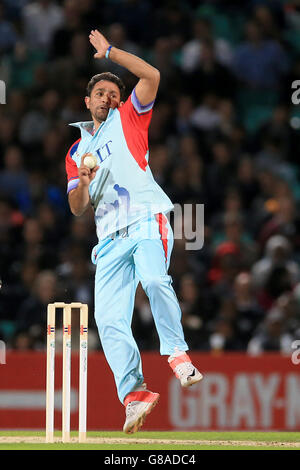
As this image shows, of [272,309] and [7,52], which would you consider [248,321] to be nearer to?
[272,309]

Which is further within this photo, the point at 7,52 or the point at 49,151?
the point at 7,52

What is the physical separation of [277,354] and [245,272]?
1142mm

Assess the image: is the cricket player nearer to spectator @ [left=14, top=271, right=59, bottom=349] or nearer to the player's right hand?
the player's right hand

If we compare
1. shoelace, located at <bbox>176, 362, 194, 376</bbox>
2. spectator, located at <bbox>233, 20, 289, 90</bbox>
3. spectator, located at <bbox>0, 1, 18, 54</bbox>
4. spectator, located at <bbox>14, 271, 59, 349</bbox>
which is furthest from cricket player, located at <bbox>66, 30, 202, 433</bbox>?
spectator, located at <bbox>0, 1, 18, 54</bbox>

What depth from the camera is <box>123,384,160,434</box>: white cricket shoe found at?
6.65 meters

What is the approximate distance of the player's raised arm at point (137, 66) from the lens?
6664 mm

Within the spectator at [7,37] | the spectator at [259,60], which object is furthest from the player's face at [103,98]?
the spectator at [7,37]

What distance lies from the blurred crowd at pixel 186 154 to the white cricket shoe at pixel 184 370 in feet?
11.0

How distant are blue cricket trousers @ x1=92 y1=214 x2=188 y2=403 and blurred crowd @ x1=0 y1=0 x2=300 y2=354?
9.88 ft

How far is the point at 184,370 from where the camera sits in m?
6.54

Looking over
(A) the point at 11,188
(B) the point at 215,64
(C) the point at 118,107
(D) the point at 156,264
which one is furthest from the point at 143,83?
(B) the point at 215,64

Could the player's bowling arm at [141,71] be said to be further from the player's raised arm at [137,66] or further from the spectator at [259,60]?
the spectator at [259,60]

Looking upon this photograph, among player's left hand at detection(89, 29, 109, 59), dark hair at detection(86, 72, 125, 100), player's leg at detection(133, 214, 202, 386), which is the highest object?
player's left hand at detection(89, 29, 109, 59)

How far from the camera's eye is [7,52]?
13.1 metres
